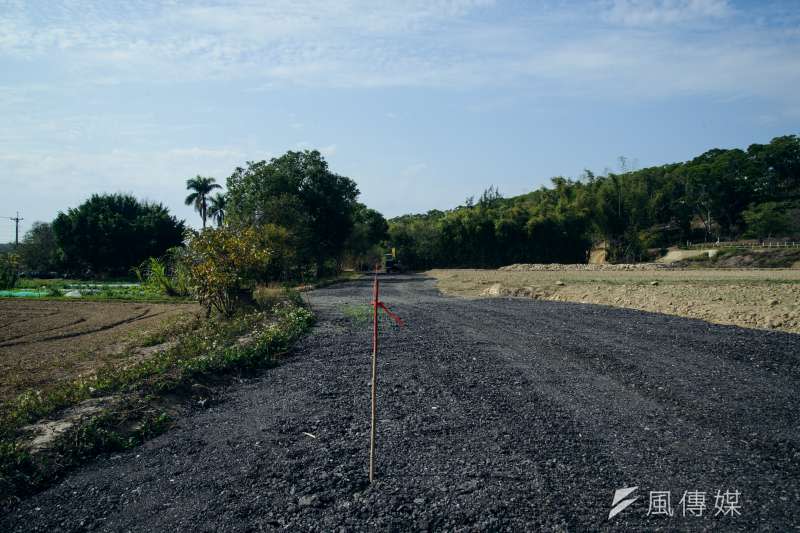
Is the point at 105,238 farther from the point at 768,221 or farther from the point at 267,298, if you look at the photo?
the point at 768,221

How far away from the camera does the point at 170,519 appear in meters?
3.85

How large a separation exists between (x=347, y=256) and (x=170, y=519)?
148 feet

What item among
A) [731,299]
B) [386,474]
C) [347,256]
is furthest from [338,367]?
[347,256]

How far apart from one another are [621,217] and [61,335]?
45968 mm

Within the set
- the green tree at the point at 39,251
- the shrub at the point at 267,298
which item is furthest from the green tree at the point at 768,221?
the green tree at the point at 39,251

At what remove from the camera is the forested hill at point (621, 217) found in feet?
163

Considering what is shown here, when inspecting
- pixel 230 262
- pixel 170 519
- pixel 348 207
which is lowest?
pixel 170 519

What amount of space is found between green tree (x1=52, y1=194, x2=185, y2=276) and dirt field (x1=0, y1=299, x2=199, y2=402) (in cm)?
2692

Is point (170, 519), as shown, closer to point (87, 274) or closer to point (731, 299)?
point (731, 299)

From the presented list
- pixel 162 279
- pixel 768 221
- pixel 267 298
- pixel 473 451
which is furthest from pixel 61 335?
pixel 768 221

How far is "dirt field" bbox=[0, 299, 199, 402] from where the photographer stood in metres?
8.99

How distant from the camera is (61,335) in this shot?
13594mm

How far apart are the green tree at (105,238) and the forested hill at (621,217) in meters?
22.8

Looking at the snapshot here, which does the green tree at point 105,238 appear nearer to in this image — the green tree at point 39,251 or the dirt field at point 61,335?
the green tree at point 39,251
